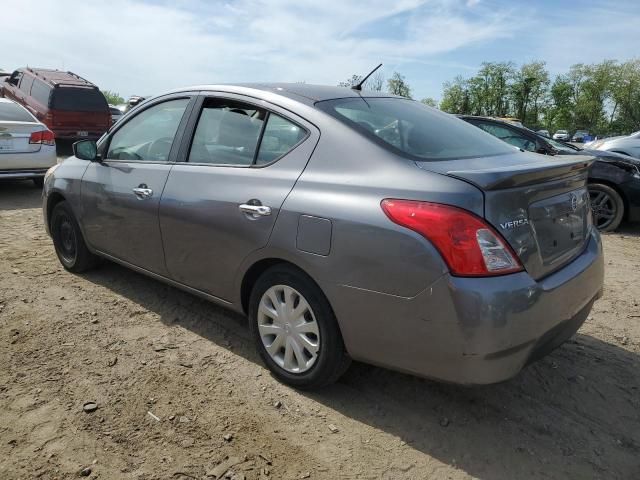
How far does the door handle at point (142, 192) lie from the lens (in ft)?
11.4

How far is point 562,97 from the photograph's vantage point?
246 ft

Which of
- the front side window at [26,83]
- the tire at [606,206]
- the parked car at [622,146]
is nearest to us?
the tire at [606,206]

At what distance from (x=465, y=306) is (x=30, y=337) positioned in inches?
111

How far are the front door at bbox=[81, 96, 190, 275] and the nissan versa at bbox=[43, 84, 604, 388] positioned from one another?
0.02 m

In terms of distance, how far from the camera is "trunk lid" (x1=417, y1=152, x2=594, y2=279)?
7.30 feet

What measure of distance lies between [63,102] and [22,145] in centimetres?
629

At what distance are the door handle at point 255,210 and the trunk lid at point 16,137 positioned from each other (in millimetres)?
6629

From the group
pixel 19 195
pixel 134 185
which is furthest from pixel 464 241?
pixel 19 195

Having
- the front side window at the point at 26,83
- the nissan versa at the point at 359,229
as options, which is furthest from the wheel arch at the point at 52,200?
the front side window at the point at 26,83

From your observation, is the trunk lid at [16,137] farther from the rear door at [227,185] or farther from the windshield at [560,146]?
the windshield at [560,146]

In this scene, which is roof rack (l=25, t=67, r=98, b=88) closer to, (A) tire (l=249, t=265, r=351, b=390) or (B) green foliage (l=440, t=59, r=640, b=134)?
(A) tire (l=249, t=265, r=351, b=390)

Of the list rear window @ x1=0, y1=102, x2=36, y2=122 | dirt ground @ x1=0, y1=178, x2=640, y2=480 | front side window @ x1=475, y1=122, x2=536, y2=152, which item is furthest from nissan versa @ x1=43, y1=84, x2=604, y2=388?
rear window @ x1=0, y1=102, x2=36, y2=122

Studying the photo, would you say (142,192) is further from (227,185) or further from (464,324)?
(464,324)

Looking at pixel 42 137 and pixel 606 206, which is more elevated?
pixel 42 137
